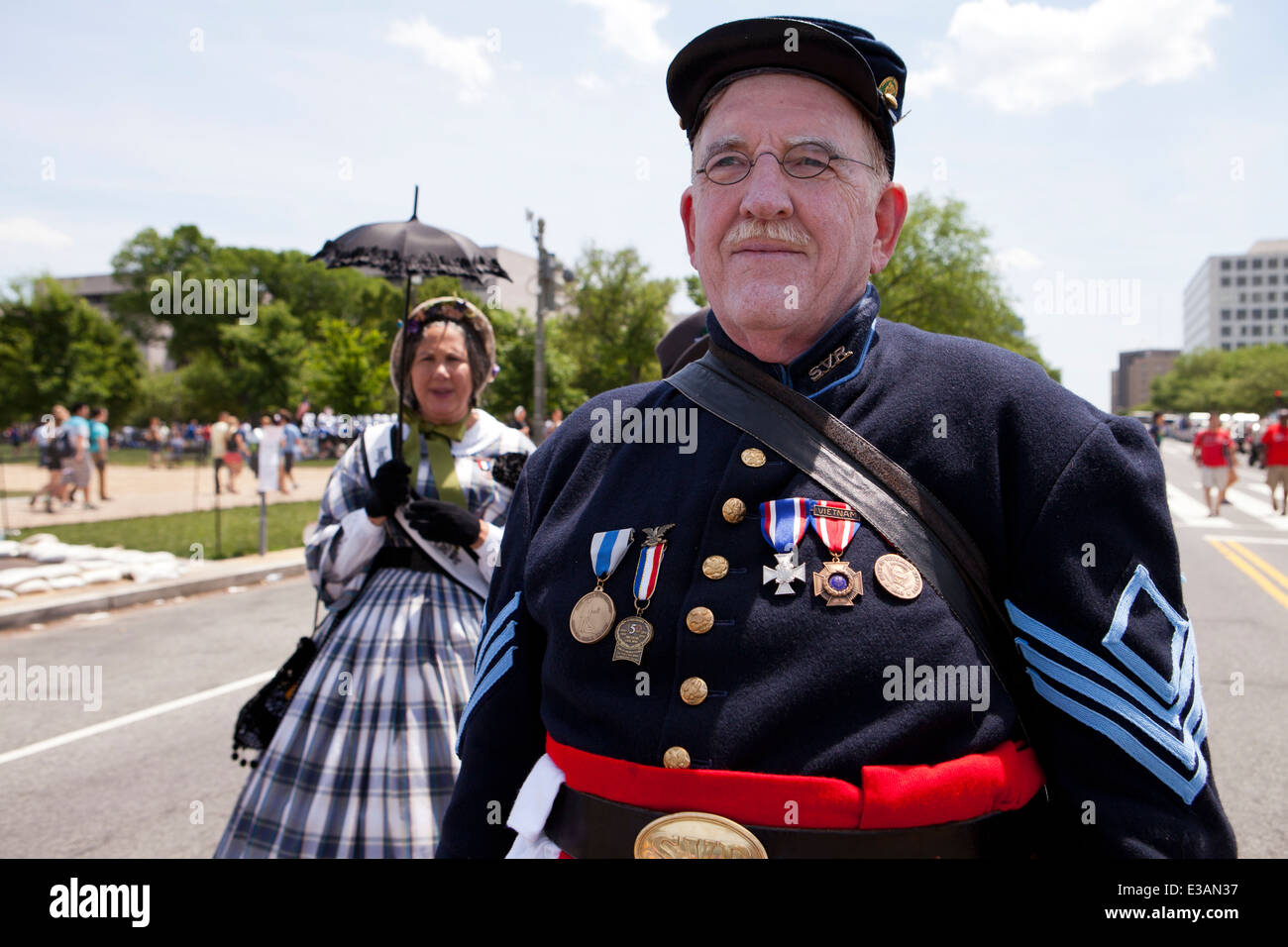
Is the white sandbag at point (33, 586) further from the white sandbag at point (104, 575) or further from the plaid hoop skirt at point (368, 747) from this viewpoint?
the plaid hoop skirt at point (368, 747)

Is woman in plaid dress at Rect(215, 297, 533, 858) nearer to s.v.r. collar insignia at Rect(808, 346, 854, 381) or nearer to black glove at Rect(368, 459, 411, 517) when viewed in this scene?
black glove at Rect(368, 459, 411, 517)

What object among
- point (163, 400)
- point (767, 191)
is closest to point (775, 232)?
point (767, 191)

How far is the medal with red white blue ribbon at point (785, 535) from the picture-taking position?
139 centimetres

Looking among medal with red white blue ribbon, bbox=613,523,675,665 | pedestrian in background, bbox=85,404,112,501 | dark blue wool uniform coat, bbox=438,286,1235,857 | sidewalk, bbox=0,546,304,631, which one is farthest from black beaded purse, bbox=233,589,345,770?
pedestrian in background, bbox=85,404,112,501

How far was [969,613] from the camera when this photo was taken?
1.37 metres

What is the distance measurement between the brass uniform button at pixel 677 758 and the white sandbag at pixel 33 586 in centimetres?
1061

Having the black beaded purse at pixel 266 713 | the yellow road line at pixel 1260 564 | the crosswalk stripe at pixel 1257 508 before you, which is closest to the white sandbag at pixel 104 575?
the black beaded purse at pixel 266 713

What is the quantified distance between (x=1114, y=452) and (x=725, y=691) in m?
0.66

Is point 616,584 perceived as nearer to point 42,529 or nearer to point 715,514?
point 715,514

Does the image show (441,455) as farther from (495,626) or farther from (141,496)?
(141,496)

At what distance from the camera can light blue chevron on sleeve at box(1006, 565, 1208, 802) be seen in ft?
4.15

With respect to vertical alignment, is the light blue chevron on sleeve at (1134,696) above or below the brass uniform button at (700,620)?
below

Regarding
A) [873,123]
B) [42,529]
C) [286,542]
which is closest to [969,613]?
[873,123]

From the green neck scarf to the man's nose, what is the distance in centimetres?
214
